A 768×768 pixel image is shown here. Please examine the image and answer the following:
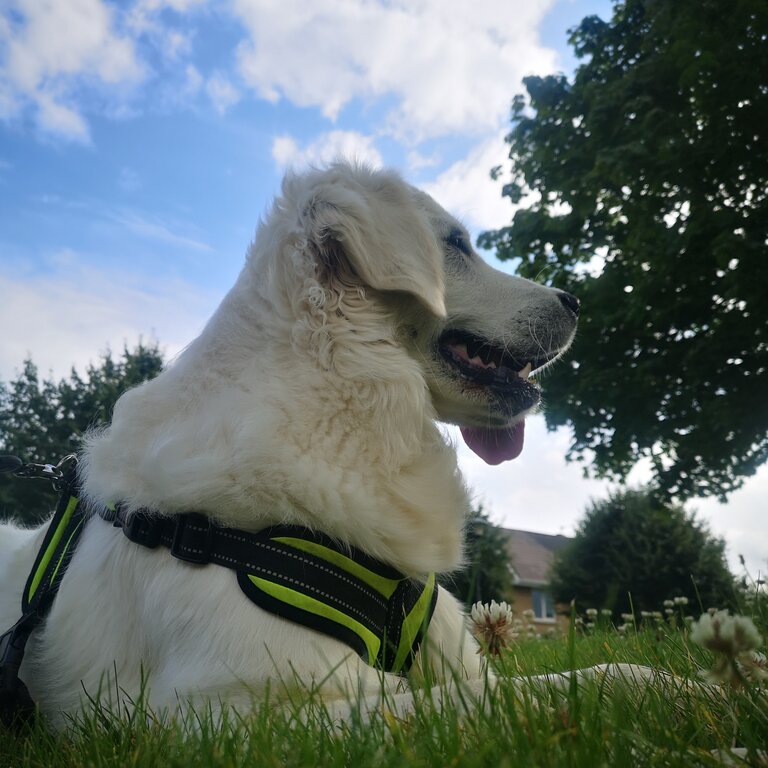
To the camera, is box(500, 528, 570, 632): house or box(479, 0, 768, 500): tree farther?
box(500, 528, 570, 632): house

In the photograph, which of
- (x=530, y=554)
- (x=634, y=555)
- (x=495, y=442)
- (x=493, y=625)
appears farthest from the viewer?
(x=530, y=554)

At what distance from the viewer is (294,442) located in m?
2.42

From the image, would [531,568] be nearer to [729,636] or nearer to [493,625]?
[493,625]

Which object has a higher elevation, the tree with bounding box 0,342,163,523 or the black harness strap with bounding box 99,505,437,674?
the tree with bounding box 0,342,163,523

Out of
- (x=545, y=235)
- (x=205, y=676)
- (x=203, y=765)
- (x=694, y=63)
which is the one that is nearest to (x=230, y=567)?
(x=205, y=676)

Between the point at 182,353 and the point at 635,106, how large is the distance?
10412mm

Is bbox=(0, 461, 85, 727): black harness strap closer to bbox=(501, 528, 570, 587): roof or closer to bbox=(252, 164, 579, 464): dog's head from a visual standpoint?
bbox=(252, 164, 579, 464): dog's head

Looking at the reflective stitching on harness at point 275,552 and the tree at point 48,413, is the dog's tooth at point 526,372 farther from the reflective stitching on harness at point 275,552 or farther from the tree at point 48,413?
the tree at point 48,413

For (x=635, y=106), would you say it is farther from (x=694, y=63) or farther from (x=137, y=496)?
(x=137, y=496)

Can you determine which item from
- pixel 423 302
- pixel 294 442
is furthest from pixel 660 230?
pixel 294 442

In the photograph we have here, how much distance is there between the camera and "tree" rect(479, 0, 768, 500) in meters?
10.0

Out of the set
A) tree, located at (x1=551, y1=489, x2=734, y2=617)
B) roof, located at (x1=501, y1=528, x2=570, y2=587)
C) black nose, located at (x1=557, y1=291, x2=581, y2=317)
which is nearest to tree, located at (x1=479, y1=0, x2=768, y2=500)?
tree, located at (x1=551, y1=489, x2=734, y2=617)

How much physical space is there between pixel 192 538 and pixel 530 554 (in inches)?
1638

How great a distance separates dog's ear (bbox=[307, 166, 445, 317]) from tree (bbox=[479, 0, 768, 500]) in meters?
7.74
